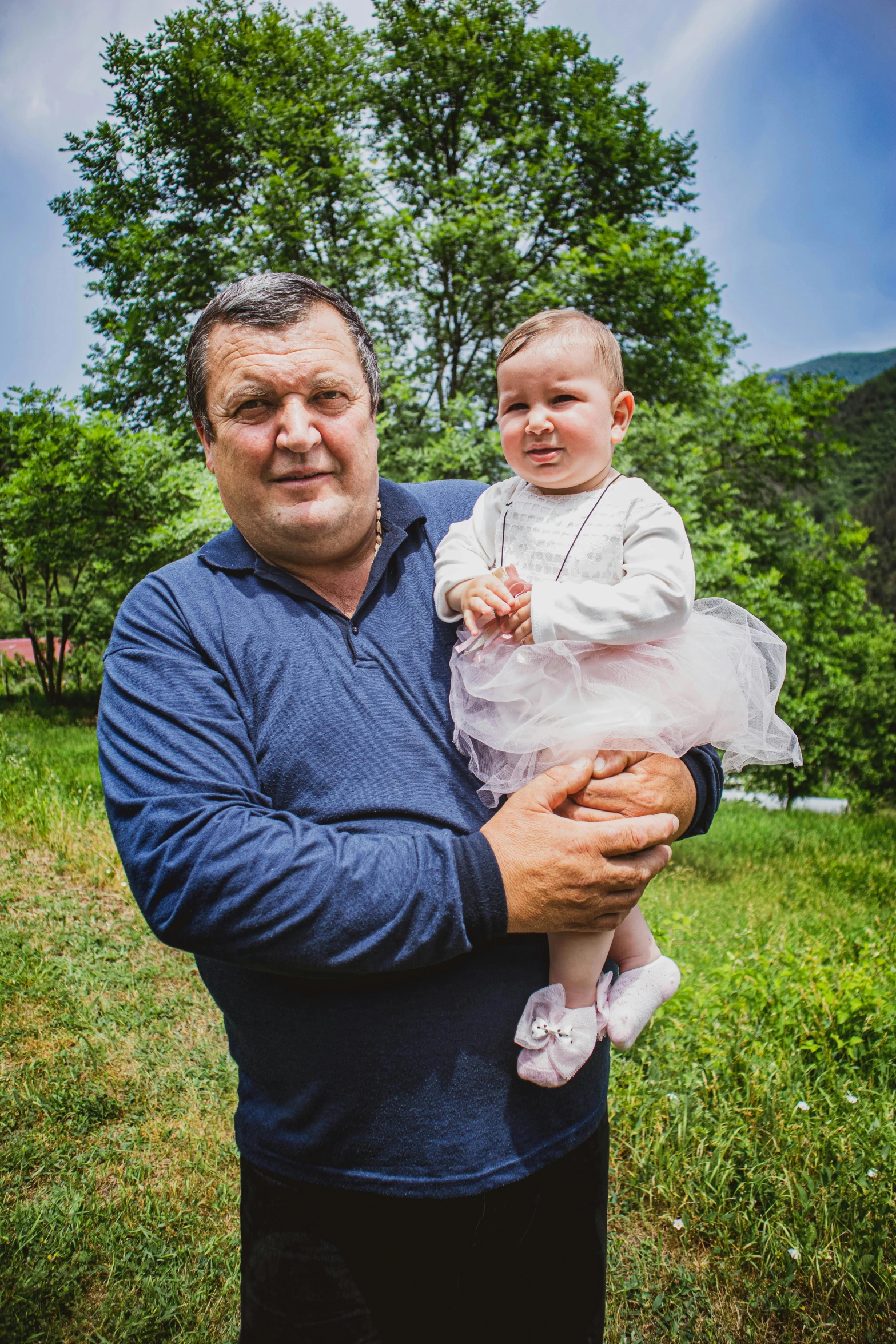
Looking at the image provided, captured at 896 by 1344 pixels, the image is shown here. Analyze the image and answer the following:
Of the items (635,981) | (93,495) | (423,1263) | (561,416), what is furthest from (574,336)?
(93,495)

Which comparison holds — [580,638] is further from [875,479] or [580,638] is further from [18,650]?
[875,479]

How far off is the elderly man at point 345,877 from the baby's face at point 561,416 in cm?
39

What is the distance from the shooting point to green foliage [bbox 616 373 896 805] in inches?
352

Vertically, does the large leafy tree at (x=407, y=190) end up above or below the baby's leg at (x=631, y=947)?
above

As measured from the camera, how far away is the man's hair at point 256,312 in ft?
5.27

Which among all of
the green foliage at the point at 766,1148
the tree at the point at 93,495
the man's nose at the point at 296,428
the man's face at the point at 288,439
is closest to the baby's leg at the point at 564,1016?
the man's face at the point at 288,439

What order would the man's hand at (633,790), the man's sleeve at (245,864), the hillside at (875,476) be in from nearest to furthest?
the man's sleeve at (245,864) < the man's hand at (633,790) < the hillside at (875,476)

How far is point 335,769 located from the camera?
1.45 metres

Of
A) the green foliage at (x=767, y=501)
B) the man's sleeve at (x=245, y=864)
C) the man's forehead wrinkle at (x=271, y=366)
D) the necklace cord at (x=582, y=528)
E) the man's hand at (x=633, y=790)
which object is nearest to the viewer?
the man's sleeve at (x=245, y=864)

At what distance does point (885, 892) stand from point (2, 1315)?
812 centimetres

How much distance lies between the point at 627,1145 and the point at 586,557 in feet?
7.97

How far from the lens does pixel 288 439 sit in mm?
1585

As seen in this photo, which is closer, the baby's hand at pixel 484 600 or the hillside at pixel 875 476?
the baby's hand at pixel 484 600

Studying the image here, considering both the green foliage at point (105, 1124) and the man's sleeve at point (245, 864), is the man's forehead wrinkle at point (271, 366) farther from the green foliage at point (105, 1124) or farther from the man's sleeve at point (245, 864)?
the green foliage at point (105, 1124)
